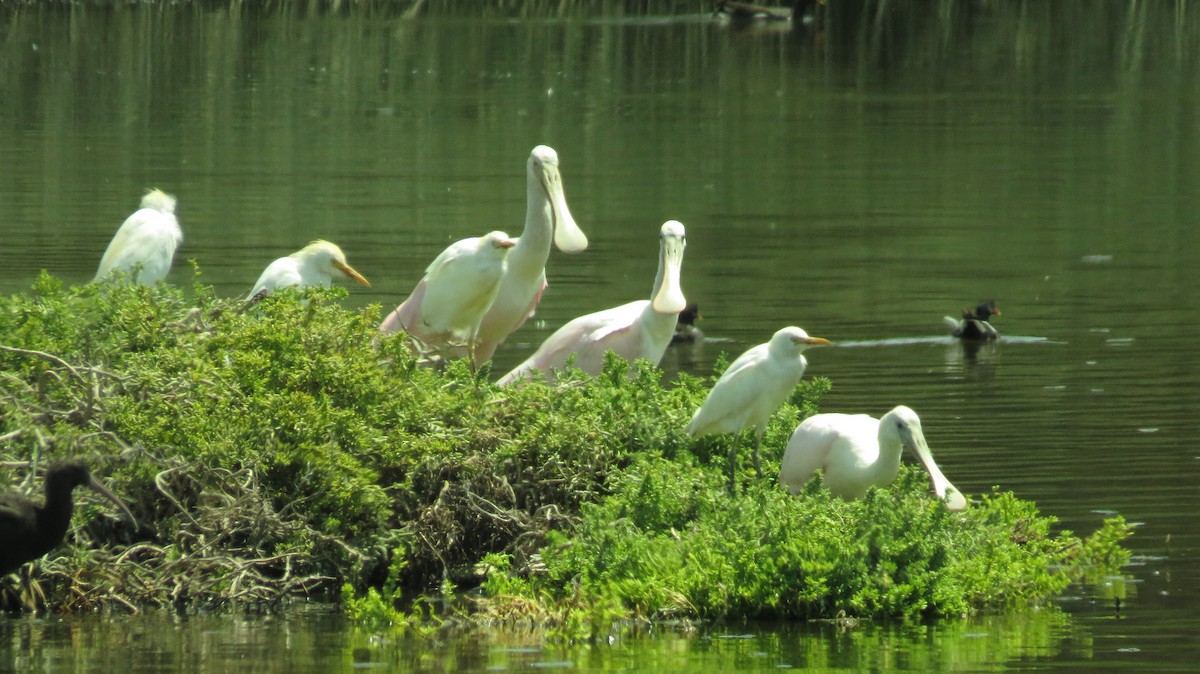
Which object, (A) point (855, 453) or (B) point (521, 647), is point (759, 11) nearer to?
(A) point (855, 453)

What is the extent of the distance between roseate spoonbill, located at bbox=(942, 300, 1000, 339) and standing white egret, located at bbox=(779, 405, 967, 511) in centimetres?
680

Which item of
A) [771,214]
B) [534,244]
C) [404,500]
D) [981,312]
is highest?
[771,214]

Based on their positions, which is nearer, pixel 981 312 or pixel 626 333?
pixel 626 333

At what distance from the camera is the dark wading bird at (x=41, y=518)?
830cm

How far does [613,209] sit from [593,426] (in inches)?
642

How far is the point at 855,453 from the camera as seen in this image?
9.79 metres

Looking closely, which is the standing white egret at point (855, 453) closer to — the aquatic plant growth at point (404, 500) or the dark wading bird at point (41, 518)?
the aquatic plant growth at point (404, 500)

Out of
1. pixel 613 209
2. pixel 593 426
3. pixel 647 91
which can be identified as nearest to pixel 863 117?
pixel 647 91

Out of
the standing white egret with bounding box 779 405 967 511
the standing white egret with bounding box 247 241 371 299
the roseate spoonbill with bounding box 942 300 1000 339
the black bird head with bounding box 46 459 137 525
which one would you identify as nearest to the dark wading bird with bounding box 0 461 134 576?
the black bird head with bounding box 46 459 137 525

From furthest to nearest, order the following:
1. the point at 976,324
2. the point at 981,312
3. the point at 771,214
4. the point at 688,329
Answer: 1. the point at 771,214
2. the point at 688,329
3. the point at 981,312
4. the point at 976,324

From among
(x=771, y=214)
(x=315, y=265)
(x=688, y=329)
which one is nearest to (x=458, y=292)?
(x=315, y=265)

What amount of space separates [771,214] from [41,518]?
59.2 ft

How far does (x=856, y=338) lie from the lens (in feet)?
55.4

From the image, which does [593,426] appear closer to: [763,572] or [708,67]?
[763,572]
